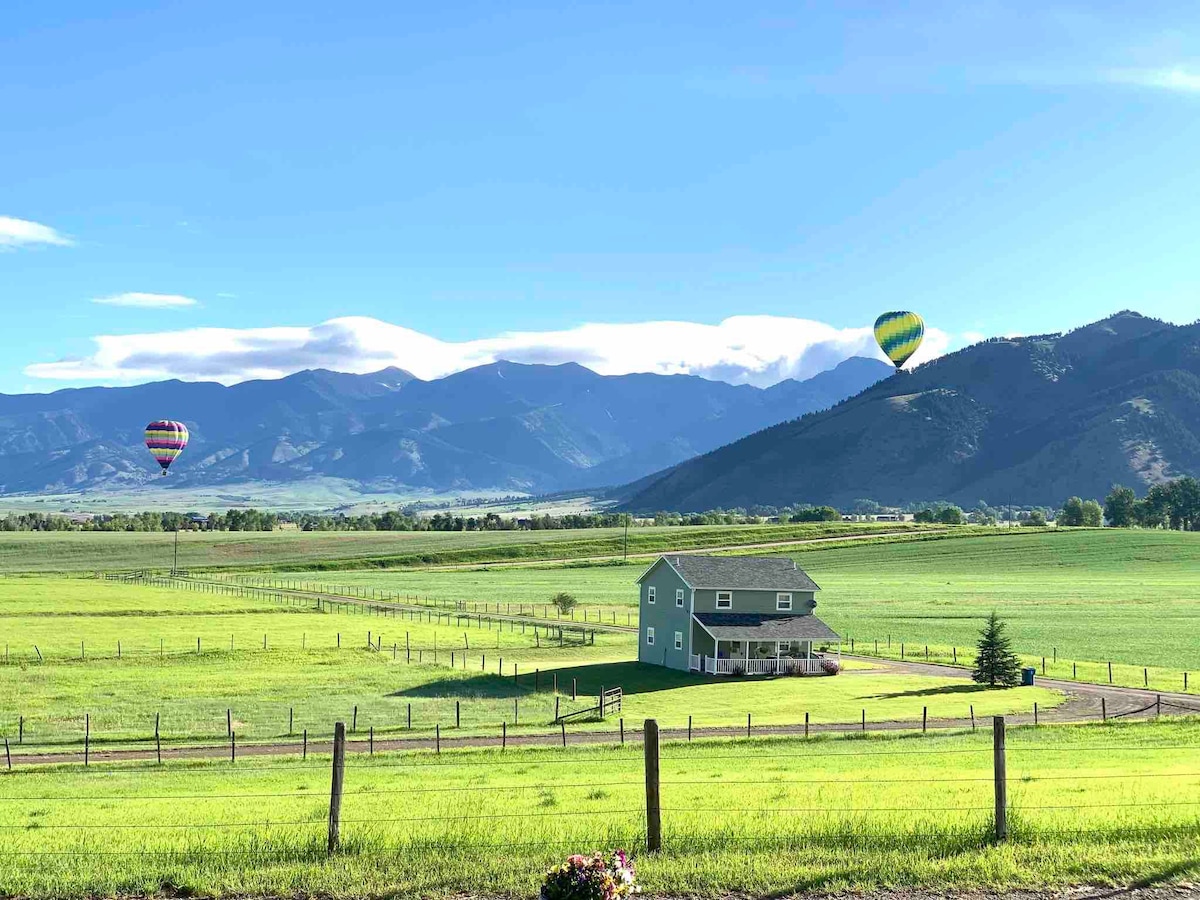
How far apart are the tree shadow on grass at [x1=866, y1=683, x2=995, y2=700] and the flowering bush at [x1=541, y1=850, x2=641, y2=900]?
47509 mm

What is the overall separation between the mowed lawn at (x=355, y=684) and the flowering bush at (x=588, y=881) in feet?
112

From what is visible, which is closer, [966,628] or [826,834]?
[826,834]

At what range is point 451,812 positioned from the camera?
74.2 ft

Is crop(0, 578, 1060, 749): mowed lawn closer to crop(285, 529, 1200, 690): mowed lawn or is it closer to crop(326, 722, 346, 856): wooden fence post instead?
crop(285, 529, 1200, 690): mowed lawn

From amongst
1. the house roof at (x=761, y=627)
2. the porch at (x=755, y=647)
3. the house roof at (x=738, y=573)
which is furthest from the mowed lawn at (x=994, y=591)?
the house roof at (x=738, y=573)

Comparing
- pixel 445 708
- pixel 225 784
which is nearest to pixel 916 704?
pixel 445 708

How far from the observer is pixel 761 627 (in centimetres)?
7450

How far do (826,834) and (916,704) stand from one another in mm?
39932

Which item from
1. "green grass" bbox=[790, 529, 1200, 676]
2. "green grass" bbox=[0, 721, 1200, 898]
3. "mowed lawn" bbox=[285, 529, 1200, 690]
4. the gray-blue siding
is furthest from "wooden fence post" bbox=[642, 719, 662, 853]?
"green grass" bbox=[790, 529, 1200, 676]

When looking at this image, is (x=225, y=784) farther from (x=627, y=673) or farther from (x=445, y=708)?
(x=627, y=673)

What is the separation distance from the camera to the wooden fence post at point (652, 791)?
15906 millimetres

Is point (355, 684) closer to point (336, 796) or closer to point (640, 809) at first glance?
point (640, 809)

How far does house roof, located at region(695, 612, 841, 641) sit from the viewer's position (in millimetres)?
73000

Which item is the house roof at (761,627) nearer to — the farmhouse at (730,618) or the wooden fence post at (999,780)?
the farmhouse at (730,618)
